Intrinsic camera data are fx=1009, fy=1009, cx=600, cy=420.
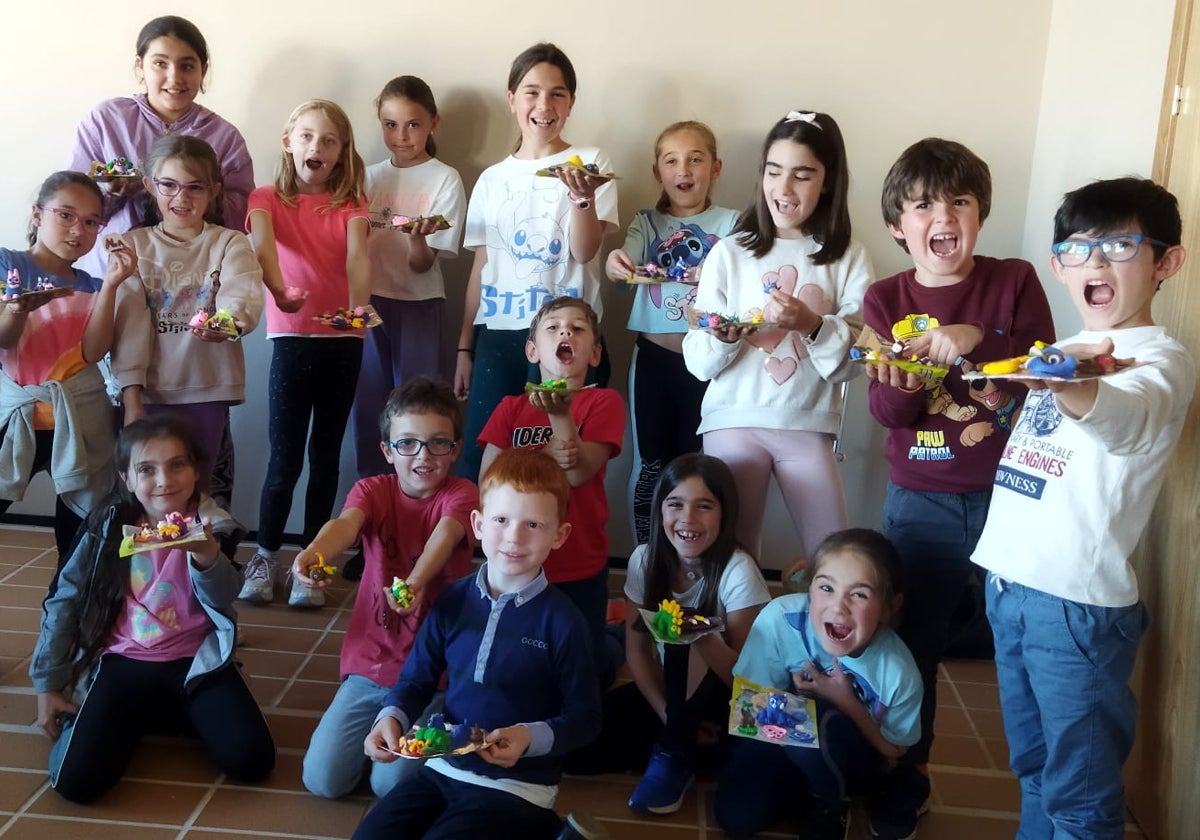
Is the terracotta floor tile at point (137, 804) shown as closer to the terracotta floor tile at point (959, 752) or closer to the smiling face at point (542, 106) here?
the terracotta floor tile at point (959, 752)

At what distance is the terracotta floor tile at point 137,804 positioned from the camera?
7.15 ft

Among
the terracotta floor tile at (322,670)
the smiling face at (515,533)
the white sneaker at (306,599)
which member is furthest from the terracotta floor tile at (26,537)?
the smiling face at (515,533)

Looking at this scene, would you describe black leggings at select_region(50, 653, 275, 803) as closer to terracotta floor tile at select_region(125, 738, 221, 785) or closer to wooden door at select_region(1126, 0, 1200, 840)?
terracotta floor tile at select_region(125, 738, 221, 785)

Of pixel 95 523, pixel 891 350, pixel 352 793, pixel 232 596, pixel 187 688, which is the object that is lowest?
pixel 352 793

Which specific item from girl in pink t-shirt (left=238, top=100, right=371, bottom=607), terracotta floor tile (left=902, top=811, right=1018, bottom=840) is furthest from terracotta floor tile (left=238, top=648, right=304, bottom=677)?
terracotta floor tile (left=902, top=811, right=1018, bottom=840)

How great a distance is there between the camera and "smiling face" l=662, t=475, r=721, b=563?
2496 millimetres

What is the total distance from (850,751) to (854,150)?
2261mm

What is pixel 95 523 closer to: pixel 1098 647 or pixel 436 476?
pixel 436 476

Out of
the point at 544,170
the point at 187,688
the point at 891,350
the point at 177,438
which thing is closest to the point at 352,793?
the point at 187,688

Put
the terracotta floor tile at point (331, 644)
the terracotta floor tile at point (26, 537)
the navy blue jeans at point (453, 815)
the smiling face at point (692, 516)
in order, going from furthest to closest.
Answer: the terracotta floor tile at point (26, 537) → the terracotta floor tile at point (331, 644) → the smiling face at point (692, 516) → the navy blue jeans at point (453, 815)

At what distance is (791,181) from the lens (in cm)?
254

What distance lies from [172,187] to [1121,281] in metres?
2.44

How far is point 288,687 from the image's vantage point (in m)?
2.79

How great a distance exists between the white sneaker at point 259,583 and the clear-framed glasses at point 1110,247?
2.61 m
